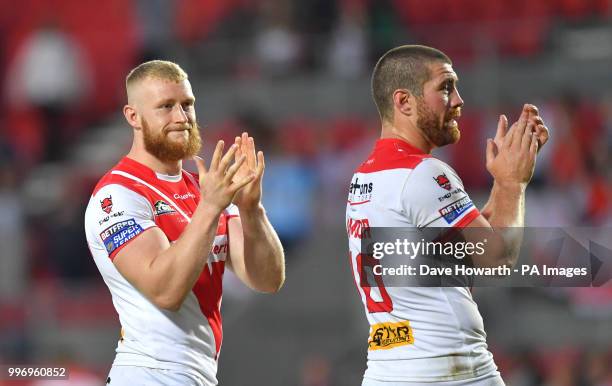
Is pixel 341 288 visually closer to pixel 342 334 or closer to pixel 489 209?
pixel 342 334

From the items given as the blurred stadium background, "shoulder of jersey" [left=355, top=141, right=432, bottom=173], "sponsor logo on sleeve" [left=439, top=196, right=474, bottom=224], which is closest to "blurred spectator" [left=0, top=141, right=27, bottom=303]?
the blurred stadium background

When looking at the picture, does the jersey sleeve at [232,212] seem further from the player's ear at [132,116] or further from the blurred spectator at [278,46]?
the blurred spectator at [278,46]

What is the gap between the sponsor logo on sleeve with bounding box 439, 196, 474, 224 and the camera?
5973mm

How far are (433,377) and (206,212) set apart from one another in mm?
1415

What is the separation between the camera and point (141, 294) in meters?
6.09

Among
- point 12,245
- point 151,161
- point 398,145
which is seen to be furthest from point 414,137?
point 12,245

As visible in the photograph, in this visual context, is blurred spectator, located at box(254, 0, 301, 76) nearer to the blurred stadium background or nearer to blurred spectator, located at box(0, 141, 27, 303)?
the blurred stadium background

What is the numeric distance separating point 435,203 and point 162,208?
4.83 ft

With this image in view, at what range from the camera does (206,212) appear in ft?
19.0

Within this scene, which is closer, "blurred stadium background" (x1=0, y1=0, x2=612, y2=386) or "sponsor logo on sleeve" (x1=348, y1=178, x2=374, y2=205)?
"sponsor logo on sleeve" (x1=348, y1=178, x2=374, y2=205)

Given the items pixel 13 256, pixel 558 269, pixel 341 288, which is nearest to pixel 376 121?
pixel 341 288

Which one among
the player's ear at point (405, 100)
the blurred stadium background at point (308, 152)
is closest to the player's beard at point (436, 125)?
the player's ear at point (405, 100)

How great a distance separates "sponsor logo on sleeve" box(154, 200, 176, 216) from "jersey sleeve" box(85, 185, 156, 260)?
46 millimetres

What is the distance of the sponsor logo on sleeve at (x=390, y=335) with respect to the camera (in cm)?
604
